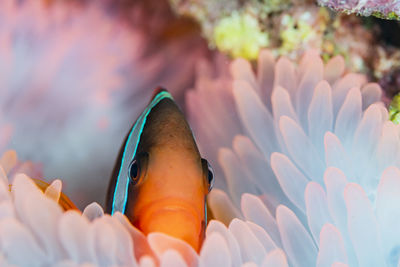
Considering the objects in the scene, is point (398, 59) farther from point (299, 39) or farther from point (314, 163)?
point (314, 163)

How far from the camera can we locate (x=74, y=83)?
46.6 inches

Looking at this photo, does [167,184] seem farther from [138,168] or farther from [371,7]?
[371,7]

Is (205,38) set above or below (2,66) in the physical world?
above

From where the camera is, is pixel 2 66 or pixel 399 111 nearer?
pixel 399 111

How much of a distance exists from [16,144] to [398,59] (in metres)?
1.00

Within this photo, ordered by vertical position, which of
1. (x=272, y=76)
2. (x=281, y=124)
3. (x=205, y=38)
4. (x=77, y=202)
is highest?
(x=205, y=38)

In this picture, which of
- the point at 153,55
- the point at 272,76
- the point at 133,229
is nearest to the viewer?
the point at 133,229

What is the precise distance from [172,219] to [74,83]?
701 millimetres

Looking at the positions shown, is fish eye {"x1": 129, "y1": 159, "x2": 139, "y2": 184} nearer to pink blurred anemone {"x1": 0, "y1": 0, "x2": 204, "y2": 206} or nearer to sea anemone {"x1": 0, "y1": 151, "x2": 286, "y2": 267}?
sea anemone {"x1": 0, "y1": 151, "x2": 286, "y2": 267}

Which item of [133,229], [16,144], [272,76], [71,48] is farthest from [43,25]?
[133,229]

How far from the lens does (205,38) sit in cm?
139

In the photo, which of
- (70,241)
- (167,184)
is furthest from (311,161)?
(70,241)

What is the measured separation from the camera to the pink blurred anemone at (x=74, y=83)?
1.10 metres

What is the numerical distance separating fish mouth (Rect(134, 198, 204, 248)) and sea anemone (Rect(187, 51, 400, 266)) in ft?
0.20
